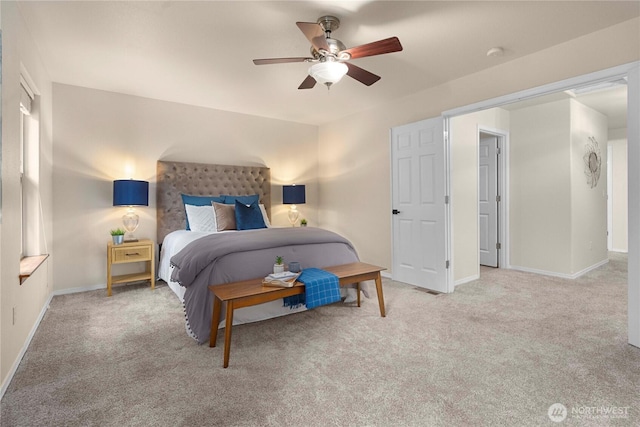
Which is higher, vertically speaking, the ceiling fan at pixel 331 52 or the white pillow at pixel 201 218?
the ceiling fan at pixel 331 52

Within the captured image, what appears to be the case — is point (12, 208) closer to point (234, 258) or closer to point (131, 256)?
point (234, 258)

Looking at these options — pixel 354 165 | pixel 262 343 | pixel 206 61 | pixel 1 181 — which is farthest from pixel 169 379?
pixel 354 165

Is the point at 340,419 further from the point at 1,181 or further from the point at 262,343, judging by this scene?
the point at 1,181

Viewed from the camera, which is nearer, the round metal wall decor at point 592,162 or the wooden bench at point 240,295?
the wooden bench at point 240,295

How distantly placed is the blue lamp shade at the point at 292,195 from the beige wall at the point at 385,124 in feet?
2.05

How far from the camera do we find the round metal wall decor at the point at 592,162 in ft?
15.8

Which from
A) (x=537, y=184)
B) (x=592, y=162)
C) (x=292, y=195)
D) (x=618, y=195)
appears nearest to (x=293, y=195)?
(x=292, y=195)

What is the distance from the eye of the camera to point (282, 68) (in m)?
3.32

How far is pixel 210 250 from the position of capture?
106 inches

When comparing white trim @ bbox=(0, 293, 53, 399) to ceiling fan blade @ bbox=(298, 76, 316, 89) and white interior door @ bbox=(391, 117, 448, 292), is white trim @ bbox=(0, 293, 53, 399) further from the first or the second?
white interior door @ bbox=(391, 117, 448, 292)

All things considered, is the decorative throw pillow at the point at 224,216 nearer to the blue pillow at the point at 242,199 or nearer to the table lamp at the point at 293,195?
the blue pillow at the point at 242,199

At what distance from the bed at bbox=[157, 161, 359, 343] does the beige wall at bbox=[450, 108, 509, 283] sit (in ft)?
5.20

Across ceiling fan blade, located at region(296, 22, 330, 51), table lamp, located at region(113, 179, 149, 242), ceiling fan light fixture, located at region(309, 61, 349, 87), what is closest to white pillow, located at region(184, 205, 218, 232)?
table lamp, located at region(113, 179, 149, 242)

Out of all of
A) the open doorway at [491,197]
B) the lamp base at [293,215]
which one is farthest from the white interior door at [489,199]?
the lamp base at [293,215]
